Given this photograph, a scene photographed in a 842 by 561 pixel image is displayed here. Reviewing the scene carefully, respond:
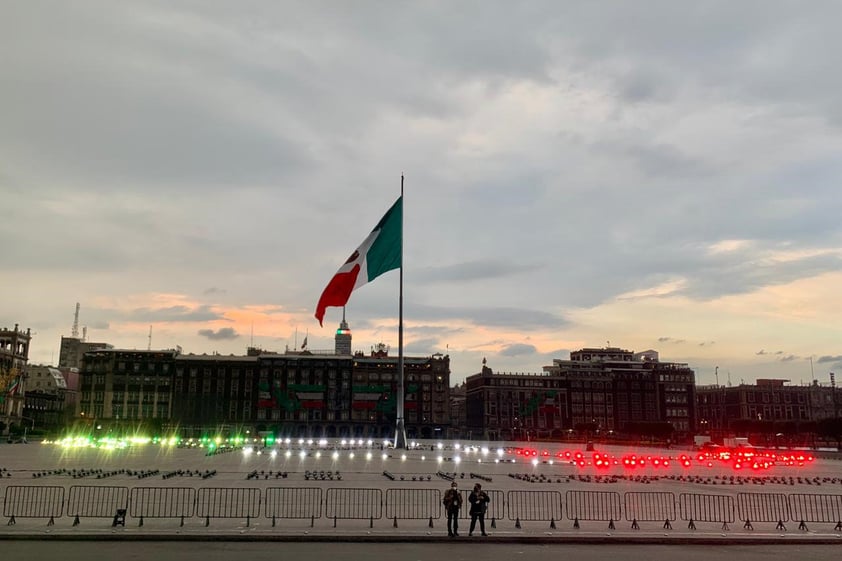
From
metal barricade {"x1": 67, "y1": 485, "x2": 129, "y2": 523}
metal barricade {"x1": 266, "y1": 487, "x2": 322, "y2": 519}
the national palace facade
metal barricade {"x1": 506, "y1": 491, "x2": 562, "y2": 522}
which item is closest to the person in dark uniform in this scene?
metal barricade {"x1": 506, "y1": 491, "x2": 562, "y2": 522}

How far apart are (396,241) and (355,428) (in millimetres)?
120333

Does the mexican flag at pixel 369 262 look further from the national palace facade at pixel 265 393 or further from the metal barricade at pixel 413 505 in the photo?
the national palace facade at pixel 265 393

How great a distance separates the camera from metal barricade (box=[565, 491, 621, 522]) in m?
24.0

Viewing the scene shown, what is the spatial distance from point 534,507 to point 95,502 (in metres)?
16.3

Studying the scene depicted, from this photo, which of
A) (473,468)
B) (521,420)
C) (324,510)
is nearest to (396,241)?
(473,468)

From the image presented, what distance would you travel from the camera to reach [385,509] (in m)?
25.1

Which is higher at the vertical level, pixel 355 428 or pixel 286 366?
pixel 286 366

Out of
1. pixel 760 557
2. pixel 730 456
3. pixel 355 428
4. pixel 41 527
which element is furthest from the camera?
pixel 355 428

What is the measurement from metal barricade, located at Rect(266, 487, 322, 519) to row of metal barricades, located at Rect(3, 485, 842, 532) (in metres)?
0.03

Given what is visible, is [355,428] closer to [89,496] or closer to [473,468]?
[473,468]

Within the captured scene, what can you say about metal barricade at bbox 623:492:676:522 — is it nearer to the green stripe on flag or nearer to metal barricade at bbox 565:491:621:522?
metal barricade at bbox 565:491:621:522

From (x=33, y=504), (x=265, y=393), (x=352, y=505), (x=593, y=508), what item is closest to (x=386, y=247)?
(x=352, y=505)

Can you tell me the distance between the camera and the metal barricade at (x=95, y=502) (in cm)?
2338

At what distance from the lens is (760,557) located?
17578mm
